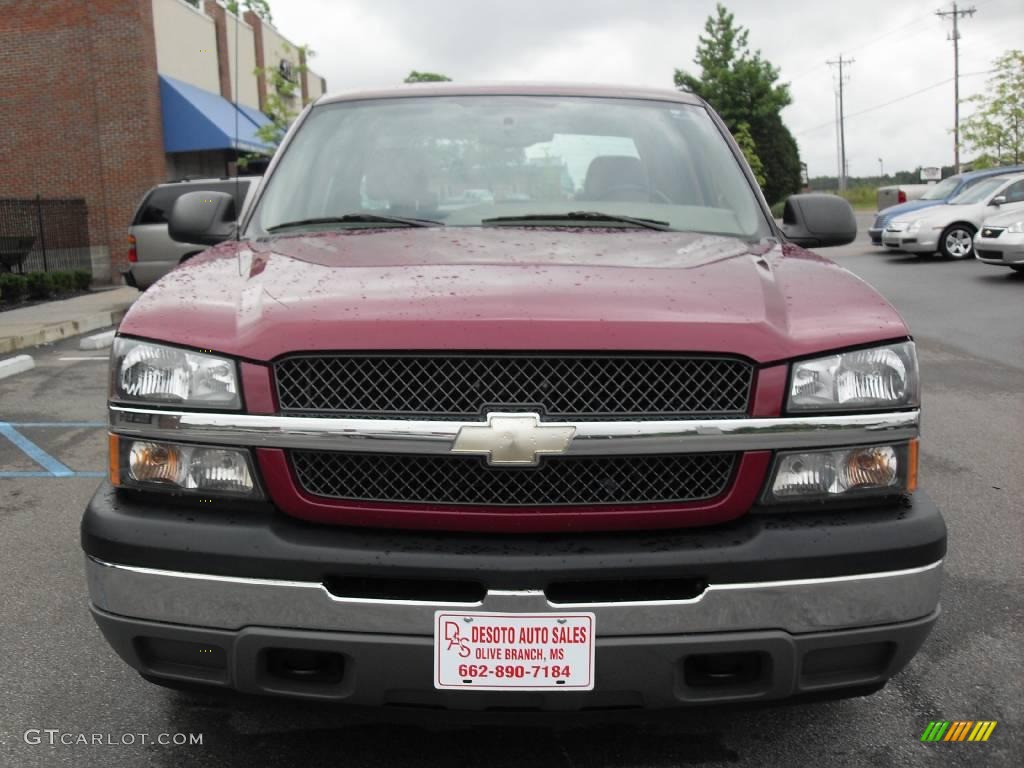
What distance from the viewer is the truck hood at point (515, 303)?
7.63 feet

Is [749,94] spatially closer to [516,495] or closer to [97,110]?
[97,110]

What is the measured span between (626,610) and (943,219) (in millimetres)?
21077

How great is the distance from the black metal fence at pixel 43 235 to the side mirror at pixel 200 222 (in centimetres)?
1836

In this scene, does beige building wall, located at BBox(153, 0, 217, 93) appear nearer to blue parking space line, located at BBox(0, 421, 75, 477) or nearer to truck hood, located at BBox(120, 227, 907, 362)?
blue parking space line, located at BBox(0, 421, 75, 477)

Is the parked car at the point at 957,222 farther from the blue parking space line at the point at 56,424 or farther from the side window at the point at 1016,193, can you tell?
the blue parking space line at the point at 56,424

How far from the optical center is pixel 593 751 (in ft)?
9.15

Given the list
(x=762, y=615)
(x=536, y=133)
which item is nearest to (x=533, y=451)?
(x=762, y=615)

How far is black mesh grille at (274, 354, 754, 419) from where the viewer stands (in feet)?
7.60

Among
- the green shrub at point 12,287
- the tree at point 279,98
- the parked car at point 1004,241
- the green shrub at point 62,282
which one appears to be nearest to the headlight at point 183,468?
the parked car at point 1004,241

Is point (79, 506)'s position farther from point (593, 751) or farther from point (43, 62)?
point (43, 62)

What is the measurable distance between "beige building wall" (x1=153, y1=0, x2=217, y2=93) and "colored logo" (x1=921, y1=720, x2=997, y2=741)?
85.3ft

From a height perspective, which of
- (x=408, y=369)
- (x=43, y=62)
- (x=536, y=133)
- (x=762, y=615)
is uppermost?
(x=43, y=62)

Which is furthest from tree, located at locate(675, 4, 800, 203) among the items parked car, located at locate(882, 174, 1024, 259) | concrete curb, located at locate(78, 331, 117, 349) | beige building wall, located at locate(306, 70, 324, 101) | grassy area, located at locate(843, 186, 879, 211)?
concrete curb, located at locate(78, 331, 117, 349)

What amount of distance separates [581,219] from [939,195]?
78.9 feet
